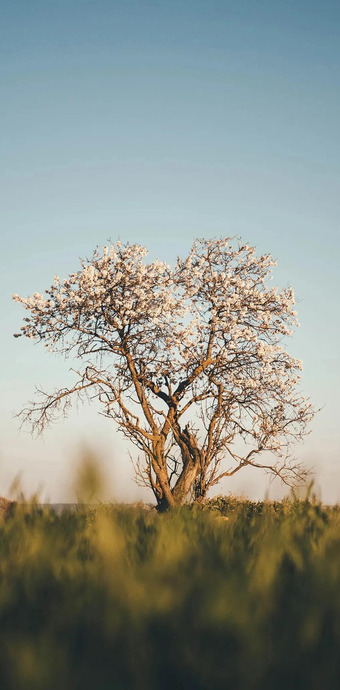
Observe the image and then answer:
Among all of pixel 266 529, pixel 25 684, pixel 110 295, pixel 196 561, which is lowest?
pixel 25 684

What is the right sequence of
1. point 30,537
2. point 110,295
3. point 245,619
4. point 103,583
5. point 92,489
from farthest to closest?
1. point 110,295
2. point 92,489
3. point 30,537
4. point 103,583
5. point 245,619

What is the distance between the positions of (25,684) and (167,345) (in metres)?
24.5

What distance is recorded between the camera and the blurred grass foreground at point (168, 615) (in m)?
1.39

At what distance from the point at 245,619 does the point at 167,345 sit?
79.8 ft

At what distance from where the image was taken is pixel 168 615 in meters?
1.56

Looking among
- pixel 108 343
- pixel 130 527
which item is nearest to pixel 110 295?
pixel 108 343

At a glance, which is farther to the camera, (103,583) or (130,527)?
(130,527)

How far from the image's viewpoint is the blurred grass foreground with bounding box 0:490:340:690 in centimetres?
139

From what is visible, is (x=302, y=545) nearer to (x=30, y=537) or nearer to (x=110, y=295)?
(x=30, y=537)

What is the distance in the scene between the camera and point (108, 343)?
25.3 m

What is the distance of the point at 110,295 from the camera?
82.7 feet

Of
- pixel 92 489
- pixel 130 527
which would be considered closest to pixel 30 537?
pixel 92 489

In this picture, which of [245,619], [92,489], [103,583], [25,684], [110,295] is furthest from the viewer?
[110,295]

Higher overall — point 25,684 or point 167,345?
point 167,345
